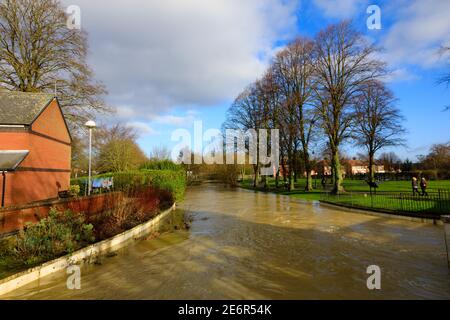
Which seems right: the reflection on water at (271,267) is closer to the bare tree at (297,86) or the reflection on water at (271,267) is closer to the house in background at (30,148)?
the house in background at (30,148)

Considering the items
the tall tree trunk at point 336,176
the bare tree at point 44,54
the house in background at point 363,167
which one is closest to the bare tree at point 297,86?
the tall tree trunk at point 336,176

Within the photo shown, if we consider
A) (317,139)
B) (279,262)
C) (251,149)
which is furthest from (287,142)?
(279,262)

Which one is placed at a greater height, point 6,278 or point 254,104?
point 254,104

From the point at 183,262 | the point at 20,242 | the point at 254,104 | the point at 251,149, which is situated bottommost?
the point at 183,262

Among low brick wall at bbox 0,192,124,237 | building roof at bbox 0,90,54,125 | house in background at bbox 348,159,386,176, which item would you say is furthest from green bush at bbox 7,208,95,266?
house in background at bbox 348,159,386,176

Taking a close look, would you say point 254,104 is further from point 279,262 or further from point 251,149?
point 279,262

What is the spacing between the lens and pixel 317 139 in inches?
1206

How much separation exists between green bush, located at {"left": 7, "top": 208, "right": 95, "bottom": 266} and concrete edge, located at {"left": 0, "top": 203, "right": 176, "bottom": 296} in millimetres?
289

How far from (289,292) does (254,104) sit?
36.8 m

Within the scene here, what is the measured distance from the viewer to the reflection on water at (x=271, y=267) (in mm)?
5020

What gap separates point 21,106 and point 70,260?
1411 centimetres

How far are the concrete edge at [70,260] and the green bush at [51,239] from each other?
289 millimetres
